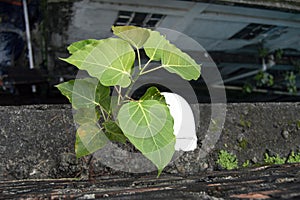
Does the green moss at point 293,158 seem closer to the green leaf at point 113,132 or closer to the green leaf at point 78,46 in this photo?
the green leaf at point 113,132

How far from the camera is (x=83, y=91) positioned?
1832 mm

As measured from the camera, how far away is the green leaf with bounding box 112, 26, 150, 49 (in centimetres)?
174

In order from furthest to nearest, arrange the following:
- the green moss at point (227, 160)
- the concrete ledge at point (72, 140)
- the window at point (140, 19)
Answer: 1. the window at point (140, 19)
2. the green moss at point (227, 160)
3. the concrete ledge at point (72, 140)

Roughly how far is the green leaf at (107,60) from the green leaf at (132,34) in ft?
0.14

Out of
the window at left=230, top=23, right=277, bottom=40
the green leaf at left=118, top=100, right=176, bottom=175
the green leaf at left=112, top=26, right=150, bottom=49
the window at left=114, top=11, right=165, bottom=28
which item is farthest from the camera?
the window at left=230, top=23, right=277, bottom=40

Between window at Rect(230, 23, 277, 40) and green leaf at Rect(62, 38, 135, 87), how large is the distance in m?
4.60

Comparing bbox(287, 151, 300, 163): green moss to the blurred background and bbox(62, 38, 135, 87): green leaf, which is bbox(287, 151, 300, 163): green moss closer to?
bbox(62, 38, 135, 87): green leaf

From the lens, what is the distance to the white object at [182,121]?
2039mm

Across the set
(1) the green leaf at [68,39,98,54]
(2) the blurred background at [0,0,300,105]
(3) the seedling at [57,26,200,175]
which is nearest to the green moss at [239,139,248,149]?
(3) the seedling at [57,26,200,175]

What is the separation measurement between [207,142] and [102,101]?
68cm

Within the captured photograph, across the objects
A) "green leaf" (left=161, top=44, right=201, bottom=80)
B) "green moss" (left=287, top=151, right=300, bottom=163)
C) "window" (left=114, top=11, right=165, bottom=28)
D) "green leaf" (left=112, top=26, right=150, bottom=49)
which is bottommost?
"green moss" (left=287, top=151, right=300, bottom=163)

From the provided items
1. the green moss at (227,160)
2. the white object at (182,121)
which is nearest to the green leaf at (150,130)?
the white object at (182,121)

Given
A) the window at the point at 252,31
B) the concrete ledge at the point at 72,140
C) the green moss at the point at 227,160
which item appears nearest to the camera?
the concrete ledge at the point at 72,140

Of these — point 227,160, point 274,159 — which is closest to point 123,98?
point 227,160
